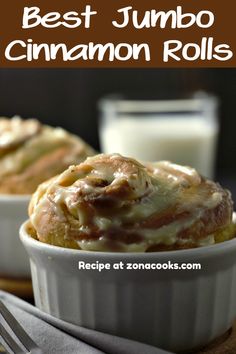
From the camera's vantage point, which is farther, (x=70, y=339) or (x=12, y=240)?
(x=12, y=240)

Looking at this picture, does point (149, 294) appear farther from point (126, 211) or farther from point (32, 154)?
point (32, 154)

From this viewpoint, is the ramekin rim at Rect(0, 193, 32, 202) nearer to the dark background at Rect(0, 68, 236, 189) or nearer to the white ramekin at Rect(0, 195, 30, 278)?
the white ramekin at Rect(0, 195, 30, 278)

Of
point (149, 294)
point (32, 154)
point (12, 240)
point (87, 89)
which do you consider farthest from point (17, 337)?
point (87, 89)

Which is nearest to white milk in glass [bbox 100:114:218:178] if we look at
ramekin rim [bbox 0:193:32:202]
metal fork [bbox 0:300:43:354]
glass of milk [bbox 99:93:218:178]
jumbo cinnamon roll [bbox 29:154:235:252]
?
glass of milk [bbox 99:93:218:178]

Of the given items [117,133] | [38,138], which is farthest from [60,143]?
[117,133]

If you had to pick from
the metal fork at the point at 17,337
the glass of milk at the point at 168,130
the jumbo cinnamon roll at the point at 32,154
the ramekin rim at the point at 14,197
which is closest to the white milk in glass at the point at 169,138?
the glass of milk at the point at 168,130
